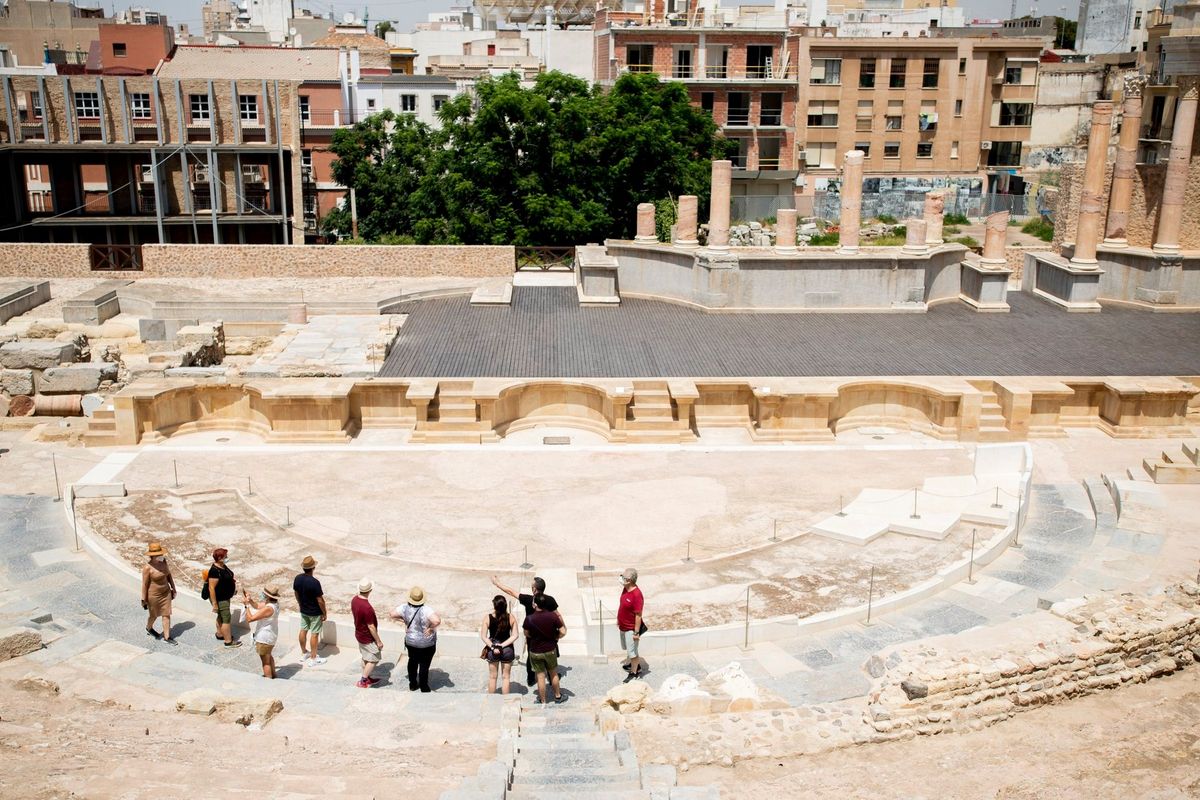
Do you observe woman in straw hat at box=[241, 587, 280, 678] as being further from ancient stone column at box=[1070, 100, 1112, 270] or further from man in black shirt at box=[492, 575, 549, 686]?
ancient stone column at box=[1070, 100, 1112, 270]

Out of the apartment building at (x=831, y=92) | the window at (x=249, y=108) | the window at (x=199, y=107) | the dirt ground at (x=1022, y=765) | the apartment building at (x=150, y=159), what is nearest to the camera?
the dirt ground at (x=1022, y=765)

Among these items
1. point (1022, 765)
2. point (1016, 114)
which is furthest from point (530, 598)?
point (1016, 114)

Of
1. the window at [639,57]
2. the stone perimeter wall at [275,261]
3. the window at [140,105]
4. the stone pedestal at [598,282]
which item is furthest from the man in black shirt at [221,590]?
the window at [639,57]

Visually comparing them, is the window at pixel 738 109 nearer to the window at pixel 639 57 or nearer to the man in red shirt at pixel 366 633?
the window at pixel 639 57

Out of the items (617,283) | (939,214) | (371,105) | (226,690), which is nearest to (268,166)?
(371,105)

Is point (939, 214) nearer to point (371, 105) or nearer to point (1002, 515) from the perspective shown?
point (1002, 515)

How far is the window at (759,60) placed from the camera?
54781 millimetres

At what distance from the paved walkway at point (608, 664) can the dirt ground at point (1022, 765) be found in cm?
199

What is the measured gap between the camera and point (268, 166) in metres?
48.8

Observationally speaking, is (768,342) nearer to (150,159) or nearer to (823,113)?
(150,159)

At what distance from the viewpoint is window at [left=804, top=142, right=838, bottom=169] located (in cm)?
5638

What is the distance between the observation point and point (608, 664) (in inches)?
525

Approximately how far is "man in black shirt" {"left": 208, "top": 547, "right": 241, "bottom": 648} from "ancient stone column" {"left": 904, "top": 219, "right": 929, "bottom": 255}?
20.8 m

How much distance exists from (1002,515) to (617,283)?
1502 centimetres
